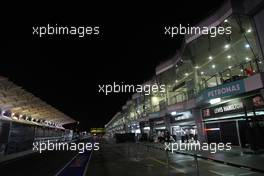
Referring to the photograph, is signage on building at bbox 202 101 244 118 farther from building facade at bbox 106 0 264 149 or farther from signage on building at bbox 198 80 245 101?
signage on building at bbox 198 80 245 101

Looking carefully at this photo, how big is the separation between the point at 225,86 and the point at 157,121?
26538mm

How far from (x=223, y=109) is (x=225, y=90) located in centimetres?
491

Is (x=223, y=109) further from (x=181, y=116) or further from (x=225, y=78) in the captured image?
(x=181, y=116)

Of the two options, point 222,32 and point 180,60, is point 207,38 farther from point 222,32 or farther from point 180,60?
point 180,60

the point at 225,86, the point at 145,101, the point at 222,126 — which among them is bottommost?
the point at 222,126

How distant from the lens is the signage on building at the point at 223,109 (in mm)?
20141

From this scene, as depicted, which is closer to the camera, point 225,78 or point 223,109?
point 225,78

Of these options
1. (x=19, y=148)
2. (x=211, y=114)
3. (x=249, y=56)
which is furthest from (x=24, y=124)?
(x=249, y=56)

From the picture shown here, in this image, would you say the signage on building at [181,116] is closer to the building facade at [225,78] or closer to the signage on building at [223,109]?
the building facade at [225,78]

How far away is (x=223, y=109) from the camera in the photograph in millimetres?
22641

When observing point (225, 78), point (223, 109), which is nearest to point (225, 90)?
point (225, 78)

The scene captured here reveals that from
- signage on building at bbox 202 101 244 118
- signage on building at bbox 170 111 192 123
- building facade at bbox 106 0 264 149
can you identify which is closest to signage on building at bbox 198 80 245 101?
building facade at bbox 106 0 264 149

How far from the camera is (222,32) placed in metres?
19.1

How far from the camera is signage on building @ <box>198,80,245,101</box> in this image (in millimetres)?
17014
